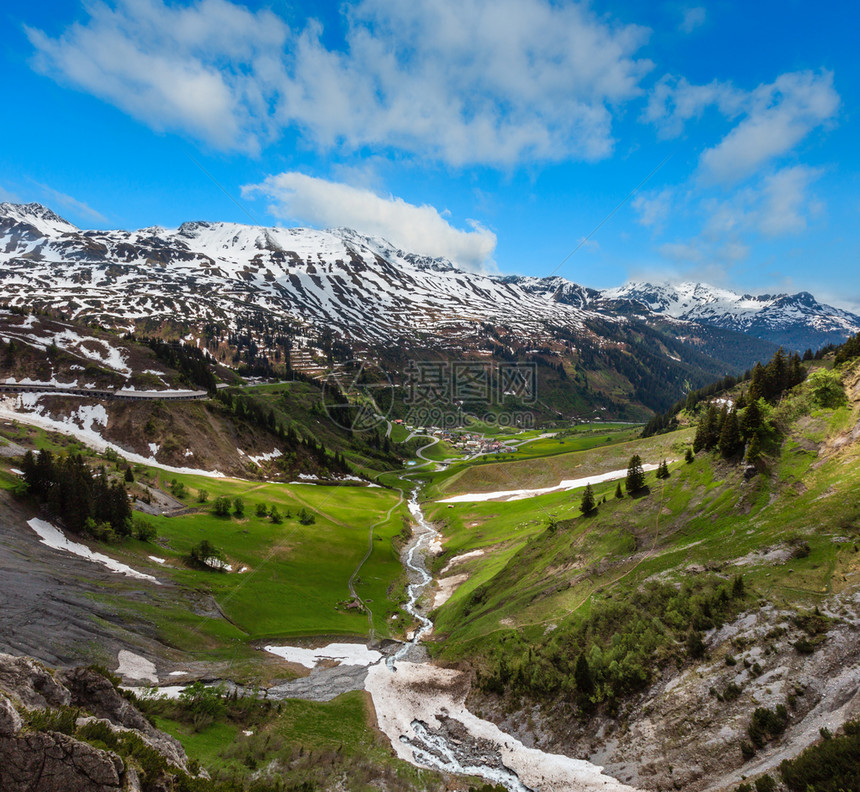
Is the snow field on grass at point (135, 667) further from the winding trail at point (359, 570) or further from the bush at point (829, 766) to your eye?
the bush at point (829, 766)

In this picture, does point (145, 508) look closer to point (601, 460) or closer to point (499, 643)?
point (499, 643)

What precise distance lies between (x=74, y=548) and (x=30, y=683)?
27.0m

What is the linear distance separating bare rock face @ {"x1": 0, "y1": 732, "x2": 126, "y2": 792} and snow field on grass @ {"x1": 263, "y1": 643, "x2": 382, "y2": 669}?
25882mm

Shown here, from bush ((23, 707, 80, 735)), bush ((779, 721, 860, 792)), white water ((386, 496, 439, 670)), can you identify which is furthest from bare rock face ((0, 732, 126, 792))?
white water ((386, 496, 439, 670))

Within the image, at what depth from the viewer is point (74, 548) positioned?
37.5m

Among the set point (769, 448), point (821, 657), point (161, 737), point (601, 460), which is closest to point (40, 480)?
point (161, 737)

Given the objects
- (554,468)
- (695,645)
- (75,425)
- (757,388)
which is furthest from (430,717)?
(75,425)

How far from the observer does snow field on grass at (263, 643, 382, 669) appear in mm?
37594

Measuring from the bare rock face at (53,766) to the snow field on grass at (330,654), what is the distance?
84.9 feet

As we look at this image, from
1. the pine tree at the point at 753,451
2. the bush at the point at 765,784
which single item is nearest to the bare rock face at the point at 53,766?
the bush at the point at 765,784

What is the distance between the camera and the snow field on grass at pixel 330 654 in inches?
1480

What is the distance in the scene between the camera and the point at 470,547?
70312mm

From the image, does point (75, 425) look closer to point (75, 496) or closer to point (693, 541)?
point (75, 496)

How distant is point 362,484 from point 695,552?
91.5 metres
